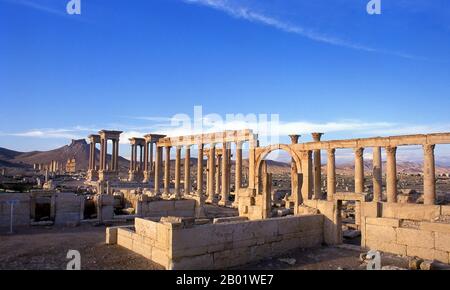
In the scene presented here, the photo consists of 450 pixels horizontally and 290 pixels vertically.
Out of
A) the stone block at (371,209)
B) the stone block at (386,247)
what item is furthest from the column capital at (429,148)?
the stone block at (386,247)

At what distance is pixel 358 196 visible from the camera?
48.5ft

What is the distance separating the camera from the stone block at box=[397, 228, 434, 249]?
1109cm

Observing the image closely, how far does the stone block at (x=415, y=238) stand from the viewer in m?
11.1

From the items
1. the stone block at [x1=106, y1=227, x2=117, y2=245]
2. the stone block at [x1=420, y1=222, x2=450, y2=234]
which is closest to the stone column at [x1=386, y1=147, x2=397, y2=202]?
the stone block at [x1=420, y1=222, x2=450, y2=234]

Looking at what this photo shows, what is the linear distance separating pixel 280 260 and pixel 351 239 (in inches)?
236

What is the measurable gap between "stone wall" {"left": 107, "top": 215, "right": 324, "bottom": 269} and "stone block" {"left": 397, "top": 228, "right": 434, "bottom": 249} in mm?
3046

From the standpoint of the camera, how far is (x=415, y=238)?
11.4 metres

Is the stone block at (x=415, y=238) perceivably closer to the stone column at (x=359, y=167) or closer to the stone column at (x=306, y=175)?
the stone column at (x=306, y=175)

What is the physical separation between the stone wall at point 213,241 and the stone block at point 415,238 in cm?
305

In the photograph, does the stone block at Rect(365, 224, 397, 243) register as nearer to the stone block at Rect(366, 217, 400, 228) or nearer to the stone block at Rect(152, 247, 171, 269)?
the stone block at Rect(366, 217, 400, 228)

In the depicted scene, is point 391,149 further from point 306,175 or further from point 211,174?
point 211,174

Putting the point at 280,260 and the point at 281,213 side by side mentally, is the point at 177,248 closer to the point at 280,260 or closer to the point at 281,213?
the point at 280,260

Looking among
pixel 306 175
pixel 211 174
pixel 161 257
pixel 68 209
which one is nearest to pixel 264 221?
pixel 161 257
